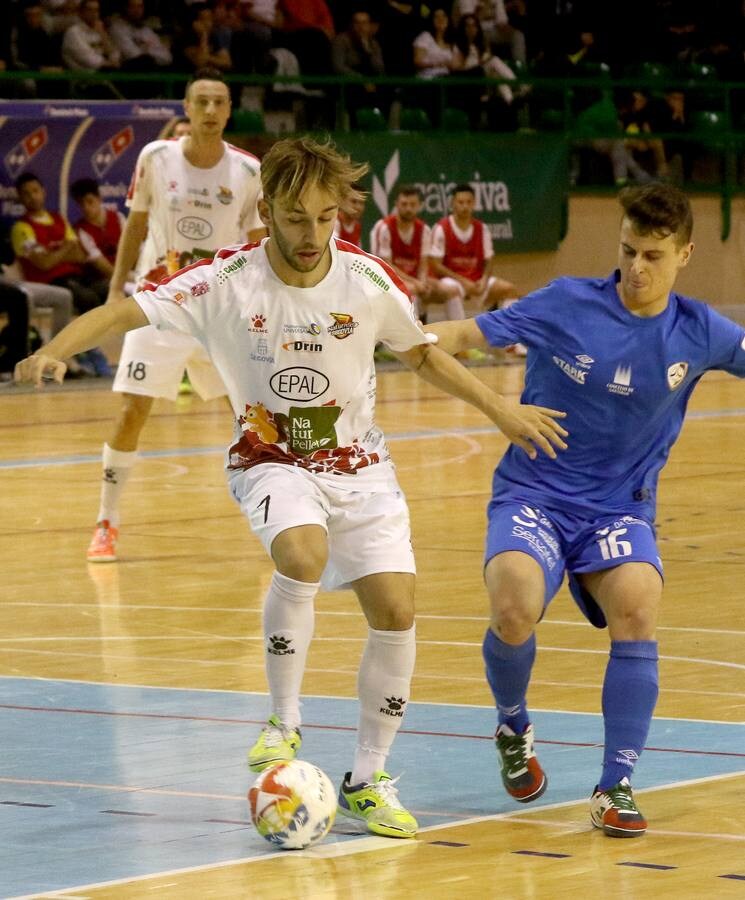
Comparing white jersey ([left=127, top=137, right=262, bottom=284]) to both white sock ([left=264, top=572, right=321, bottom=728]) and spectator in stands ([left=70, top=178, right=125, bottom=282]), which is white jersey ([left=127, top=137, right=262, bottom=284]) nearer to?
white sock ([left=264, top=572, right=321, bottom=728])

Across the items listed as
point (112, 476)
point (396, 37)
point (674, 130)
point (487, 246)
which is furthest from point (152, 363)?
point (674, 130)

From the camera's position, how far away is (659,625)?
8.43 m

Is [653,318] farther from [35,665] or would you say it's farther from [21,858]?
[35,665]

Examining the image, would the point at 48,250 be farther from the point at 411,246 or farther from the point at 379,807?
the point at 379,807

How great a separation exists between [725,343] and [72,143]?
15542mm

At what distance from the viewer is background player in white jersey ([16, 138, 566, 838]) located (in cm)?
545

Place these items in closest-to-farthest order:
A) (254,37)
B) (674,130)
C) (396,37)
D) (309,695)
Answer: (309,695)
(254,37)
(396,37)
(674,130)

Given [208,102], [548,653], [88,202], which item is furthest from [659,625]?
[88,202]

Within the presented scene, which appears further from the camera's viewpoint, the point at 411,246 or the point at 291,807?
the point at 411,246

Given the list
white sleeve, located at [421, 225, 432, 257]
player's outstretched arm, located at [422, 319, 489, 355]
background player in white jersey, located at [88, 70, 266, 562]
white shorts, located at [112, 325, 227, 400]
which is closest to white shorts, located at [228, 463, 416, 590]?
player's outstretched arm, located at [422, 319, 489, 355]

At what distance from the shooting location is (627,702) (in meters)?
5.38

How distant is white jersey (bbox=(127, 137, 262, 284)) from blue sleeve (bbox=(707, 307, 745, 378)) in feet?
16.8

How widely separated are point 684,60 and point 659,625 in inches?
882

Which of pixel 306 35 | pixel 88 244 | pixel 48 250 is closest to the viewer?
pixel 48 250
